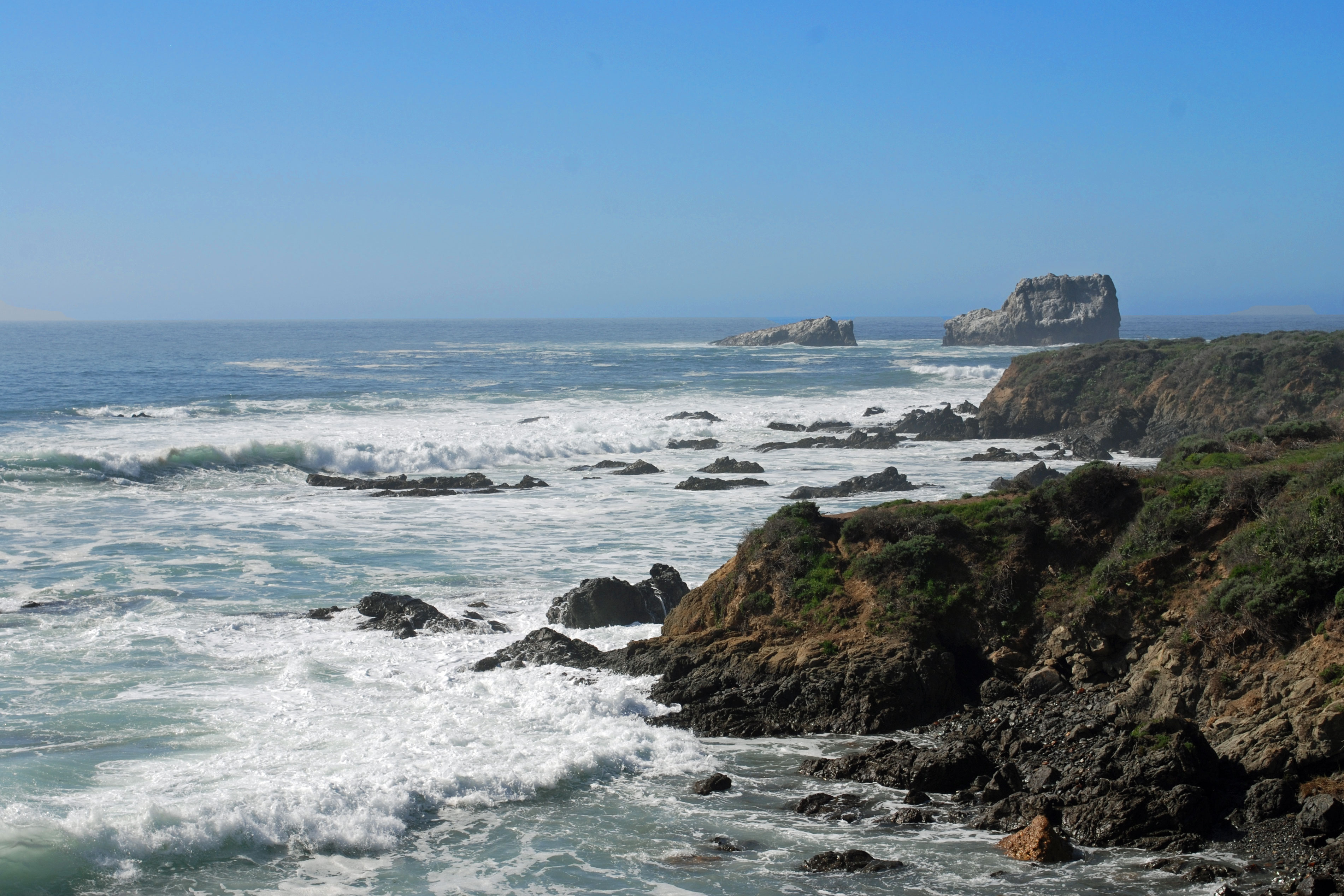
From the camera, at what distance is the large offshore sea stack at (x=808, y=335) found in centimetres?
12719

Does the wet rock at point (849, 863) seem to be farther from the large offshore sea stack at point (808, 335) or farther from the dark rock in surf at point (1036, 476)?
the large offshore sea stack at point (808, 335)

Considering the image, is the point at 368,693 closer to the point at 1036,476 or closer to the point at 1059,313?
the point at 1036,476

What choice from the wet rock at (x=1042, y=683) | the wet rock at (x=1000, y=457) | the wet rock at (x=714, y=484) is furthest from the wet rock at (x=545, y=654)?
the wet rock at (x=1000, y=457)

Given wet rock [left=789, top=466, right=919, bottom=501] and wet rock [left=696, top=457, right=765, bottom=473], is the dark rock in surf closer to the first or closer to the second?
wet rock [left=789, top=466, right=919, bottom=501]

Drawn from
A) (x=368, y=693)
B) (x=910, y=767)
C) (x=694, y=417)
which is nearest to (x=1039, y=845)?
(x=910, y=767)

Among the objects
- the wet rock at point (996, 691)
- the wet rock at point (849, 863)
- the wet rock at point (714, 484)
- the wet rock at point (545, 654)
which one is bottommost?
the wet rock at point (849, 863)

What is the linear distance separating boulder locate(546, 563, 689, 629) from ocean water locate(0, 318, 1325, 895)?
1.13 feet

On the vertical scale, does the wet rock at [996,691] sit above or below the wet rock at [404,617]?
above

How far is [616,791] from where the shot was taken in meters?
11.9

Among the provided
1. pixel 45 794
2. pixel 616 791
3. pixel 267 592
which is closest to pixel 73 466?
pixel 267 592

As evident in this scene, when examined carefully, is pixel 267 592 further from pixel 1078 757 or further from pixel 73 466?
pixel 73 466

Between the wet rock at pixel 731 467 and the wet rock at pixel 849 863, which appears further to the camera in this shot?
the wet rock at pixel 731 467

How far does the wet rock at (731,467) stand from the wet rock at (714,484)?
79.7 inches

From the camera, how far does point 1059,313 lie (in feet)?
386
